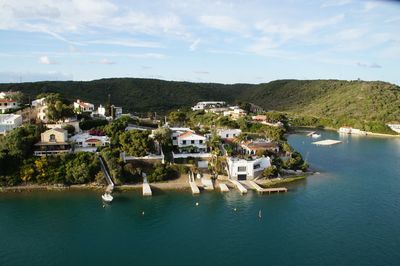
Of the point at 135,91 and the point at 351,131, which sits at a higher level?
the point at 135,91

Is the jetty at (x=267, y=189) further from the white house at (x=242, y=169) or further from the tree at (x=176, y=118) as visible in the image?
the tree at (x=176, y=118)

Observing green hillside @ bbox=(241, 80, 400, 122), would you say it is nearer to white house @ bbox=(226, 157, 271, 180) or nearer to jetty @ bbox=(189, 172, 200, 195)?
white house @ bbox=(226, 157, 271, 180)

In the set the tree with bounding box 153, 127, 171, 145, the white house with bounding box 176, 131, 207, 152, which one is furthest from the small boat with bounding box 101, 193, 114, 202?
the white house with bounding box 176, 131, 207, 152

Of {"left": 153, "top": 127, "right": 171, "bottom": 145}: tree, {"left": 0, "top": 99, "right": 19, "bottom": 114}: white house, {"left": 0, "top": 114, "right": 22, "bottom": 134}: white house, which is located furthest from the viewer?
{"left": 0, "top": 99, "right": 19, "bottom": 114}: white house

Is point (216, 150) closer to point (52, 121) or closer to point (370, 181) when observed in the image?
point (370, 181)

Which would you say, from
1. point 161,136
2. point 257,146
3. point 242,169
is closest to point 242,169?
point 242,169

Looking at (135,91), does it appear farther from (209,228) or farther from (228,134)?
(209,228)

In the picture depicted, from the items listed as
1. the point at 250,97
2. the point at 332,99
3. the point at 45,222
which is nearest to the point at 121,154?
the point at 45,222
